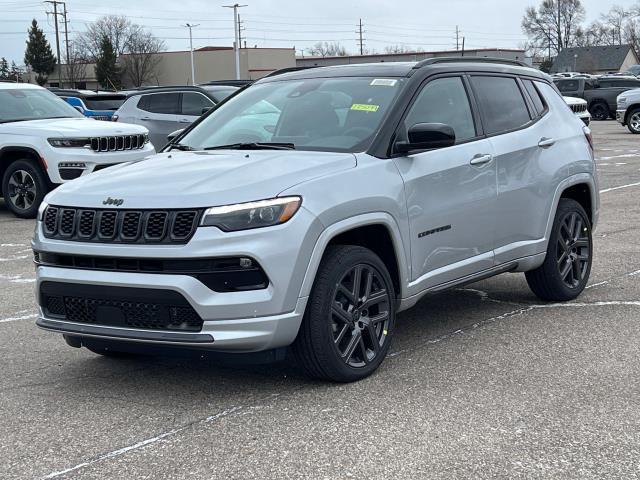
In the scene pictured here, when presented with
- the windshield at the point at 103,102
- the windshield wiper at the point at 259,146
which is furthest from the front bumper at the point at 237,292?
the windshield at the point at 103,102

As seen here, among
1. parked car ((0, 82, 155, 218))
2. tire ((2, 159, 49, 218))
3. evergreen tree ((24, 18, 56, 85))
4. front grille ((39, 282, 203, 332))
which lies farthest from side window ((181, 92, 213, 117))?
evergreen tree ((24, 18, 56, 85))

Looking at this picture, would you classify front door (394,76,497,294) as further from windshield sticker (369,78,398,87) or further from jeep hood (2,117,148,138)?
jeep hood (2,117,148,138)

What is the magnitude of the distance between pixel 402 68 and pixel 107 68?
86705 millimetres

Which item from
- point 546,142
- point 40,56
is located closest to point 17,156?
point 546,142

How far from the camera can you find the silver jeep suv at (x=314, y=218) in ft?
14.8

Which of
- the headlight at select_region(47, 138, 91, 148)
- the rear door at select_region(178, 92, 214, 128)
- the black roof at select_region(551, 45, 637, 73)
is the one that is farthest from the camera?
the black roof at select_region(551, 45, 637, 73)

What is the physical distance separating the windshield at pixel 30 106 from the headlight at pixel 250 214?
949 cm

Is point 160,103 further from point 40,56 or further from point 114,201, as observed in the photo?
point 40,56

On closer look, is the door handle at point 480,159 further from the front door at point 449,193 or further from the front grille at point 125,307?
the front grille at point 125,307

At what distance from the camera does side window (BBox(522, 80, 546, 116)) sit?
6.93 metres

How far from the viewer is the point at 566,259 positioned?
22.9 ft

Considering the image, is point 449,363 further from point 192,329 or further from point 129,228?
point 129,228

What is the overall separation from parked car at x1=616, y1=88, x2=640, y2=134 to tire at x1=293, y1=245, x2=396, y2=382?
24.7 m

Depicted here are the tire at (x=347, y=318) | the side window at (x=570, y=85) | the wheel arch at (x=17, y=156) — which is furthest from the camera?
the side window at (x=570, y=85)
